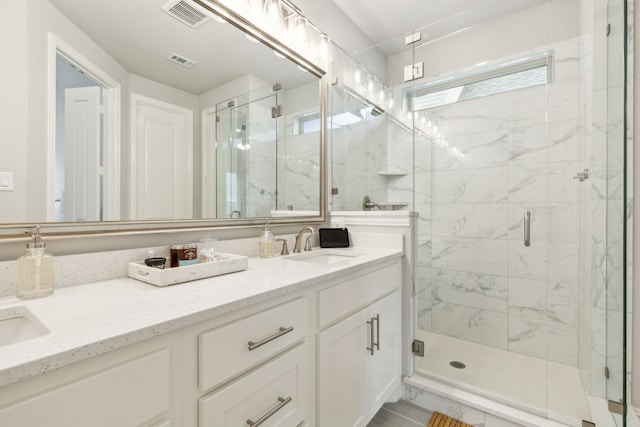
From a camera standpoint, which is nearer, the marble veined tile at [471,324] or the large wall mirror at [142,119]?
the large wall mirror at [142,119]

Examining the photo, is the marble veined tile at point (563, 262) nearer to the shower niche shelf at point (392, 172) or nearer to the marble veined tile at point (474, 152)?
the marble veined tile at point (474, 152)

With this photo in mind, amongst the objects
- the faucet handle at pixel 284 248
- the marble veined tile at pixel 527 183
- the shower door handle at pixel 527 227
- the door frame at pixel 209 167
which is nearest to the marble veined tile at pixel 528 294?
the shower door handle at pixel 527 227

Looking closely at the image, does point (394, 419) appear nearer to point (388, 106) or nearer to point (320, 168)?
point (320, 168)

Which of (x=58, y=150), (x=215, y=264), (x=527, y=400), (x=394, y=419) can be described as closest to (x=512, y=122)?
(x=527, y=400)

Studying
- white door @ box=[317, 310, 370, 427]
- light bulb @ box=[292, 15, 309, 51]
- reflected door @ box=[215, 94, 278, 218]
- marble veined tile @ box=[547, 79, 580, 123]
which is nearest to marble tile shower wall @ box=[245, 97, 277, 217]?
reflected door @ box=[215, 94, 278, 218]

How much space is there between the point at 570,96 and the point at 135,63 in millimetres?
2571

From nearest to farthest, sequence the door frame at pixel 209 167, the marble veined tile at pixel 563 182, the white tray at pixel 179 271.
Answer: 1. the white tray at pixel 179 271
2. the door frame at pixel 209 167
3. the marble veined tile at pixel 563 182

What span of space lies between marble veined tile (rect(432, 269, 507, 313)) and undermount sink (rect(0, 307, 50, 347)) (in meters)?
2.41

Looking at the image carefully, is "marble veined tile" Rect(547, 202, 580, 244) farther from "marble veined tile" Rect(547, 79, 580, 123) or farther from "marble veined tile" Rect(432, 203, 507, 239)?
"marble veined tile" Rect(547, 79, 580, 123)

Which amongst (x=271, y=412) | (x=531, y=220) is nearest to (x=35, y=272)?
(x=271, y=412)

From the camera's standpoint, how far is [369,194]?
247cm

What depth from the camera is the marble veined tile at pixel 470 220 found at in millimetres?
2285

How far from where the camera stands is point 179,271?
3.17 feet

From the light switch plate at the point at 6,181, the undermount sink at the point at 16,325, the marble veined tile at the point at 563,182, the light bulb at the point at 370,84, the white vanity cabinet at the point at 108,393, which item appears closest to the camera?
the white vanity cabinet at the point at 108,393
